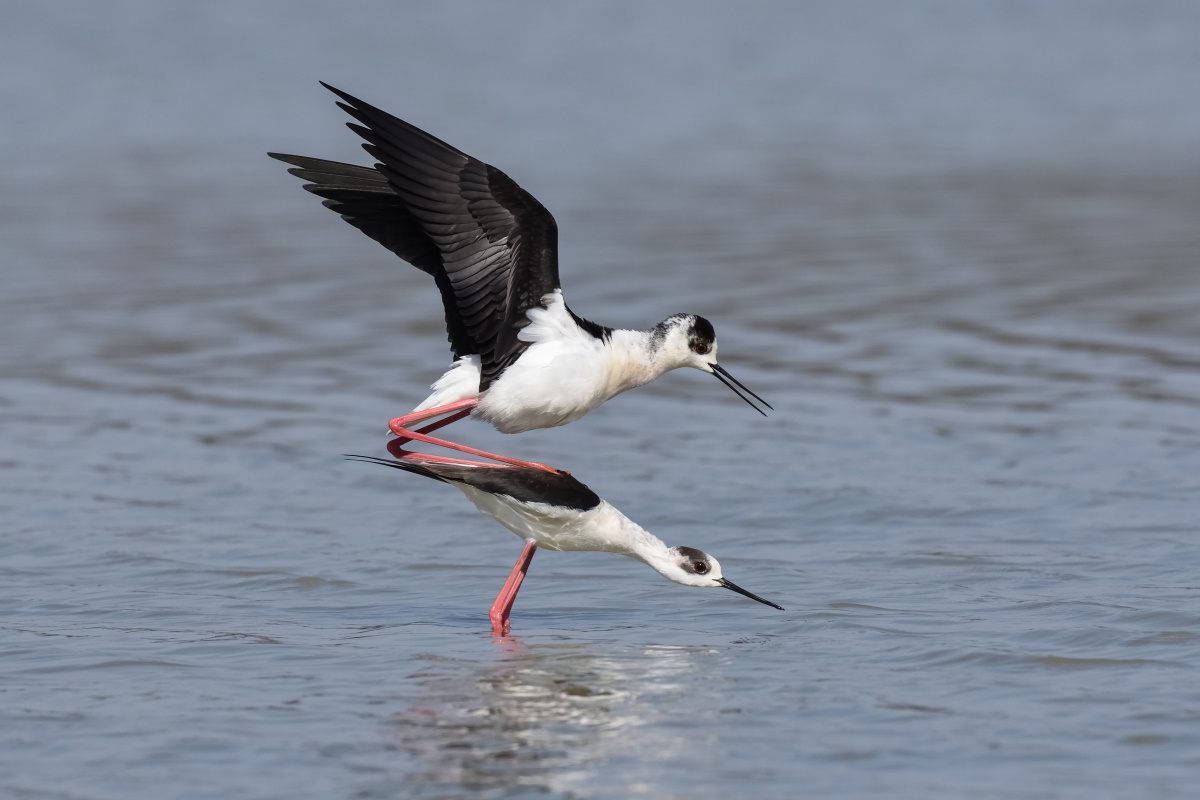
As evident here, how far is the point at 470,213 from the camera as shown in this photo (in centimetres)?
706

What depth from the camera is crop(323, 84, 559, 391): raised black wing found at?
701 cm

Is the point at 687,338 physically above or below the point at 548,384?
above

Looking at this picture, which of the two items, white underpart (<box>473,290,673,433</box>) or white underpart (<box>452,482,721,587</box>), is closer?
white underpart (<box>473,290,673,433</box>)

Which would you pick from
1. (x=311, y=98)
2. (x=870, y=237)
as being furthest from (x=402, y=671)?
(x=311, y=98)

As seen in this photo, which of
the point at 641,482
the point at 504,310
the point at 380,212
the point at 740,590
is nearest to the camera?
the point at 504,310

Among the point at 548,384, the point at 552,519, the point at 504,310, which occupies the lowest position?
the point at 552,519

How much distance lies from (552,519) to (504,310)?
0.91 m

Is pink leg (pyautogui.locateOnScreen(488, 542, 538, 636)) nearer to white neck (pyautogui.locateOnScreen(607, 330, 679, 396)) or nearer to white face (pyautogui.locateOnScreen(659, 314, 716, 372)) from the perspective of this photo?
white neck (pyautogui.locateOnScreen(607, 330, 679, 396))

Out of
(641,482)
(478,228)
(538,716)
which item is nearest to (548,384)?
(478,228)

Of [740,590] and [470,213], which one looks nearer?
[470,213]

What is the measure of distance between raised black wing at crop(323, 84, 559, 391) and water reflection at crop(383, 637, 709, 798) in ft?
4.72

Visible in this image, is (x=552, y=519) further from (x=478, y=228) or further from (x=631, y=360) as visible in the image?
(x=478, y=228)

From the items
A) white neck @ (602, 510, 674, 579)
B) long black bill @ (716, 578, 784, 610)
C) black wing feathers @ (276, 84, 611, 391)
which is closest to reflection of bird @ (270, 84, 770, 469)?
black wing feathers @ (276, 84, 611, 391)

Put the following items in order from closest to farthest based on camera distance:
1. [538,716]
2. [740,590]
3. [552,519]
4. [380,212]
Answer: [538,716] → [552,519] → [740,590] → [380,212]
